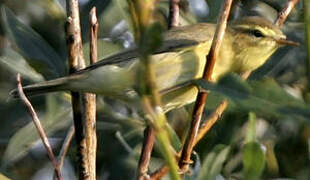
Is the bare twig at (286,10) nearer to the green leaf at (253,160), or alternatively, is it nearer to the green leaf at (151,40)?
the green leaf at (253,160)

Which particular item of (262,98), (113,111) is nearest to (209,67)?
(262,98)

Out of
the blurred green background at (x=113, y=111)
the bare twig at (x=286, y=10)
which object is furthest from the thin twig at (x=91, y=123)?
the bare twig at (x=286, y=10)

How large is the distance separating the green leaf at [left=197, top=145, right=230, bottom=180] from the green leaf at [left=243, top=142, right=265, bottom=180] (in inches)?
11.5

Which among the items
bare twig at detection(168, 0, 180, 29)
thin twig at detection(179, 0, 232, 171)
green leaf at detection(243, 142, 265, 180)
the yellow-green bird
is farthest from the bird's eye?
green leaf at detection(243, 142, 265, 180)

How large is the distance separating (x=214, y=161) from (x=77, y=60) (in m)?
0.45

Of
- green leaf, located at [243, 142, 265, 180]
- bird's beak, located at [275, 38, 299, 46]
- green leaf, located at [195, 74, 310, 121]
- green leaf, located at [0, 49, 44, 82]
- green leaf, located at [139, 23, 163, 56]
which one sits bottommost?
green leaf, located at [0, 49, 44, 82]

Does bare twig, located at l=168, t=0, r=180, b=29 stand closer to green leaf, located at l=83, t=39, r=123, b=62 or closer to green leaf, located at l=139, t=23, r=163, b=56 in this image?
green leaf, located at l=83, t=39, r=123, b=62

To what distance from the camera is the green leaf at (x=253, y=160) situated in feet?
3.09

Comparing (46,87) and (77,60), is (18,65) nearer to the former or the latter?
(46,87)

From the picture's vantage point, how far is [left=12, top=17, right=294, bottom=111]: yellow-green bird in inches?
84.9

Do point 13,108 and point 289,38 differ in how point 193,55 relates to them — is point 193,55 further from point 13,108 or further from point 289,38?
point 13,108

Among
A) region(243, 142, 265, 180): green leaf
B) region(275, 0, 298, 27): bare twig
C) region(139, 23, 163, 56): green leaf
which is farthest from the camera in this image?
region(275, 0, 298, 27): bare twig

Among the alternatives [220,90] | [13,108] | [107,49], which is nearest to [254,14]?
[107,49]

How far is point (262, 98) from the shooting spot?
1.00 m
